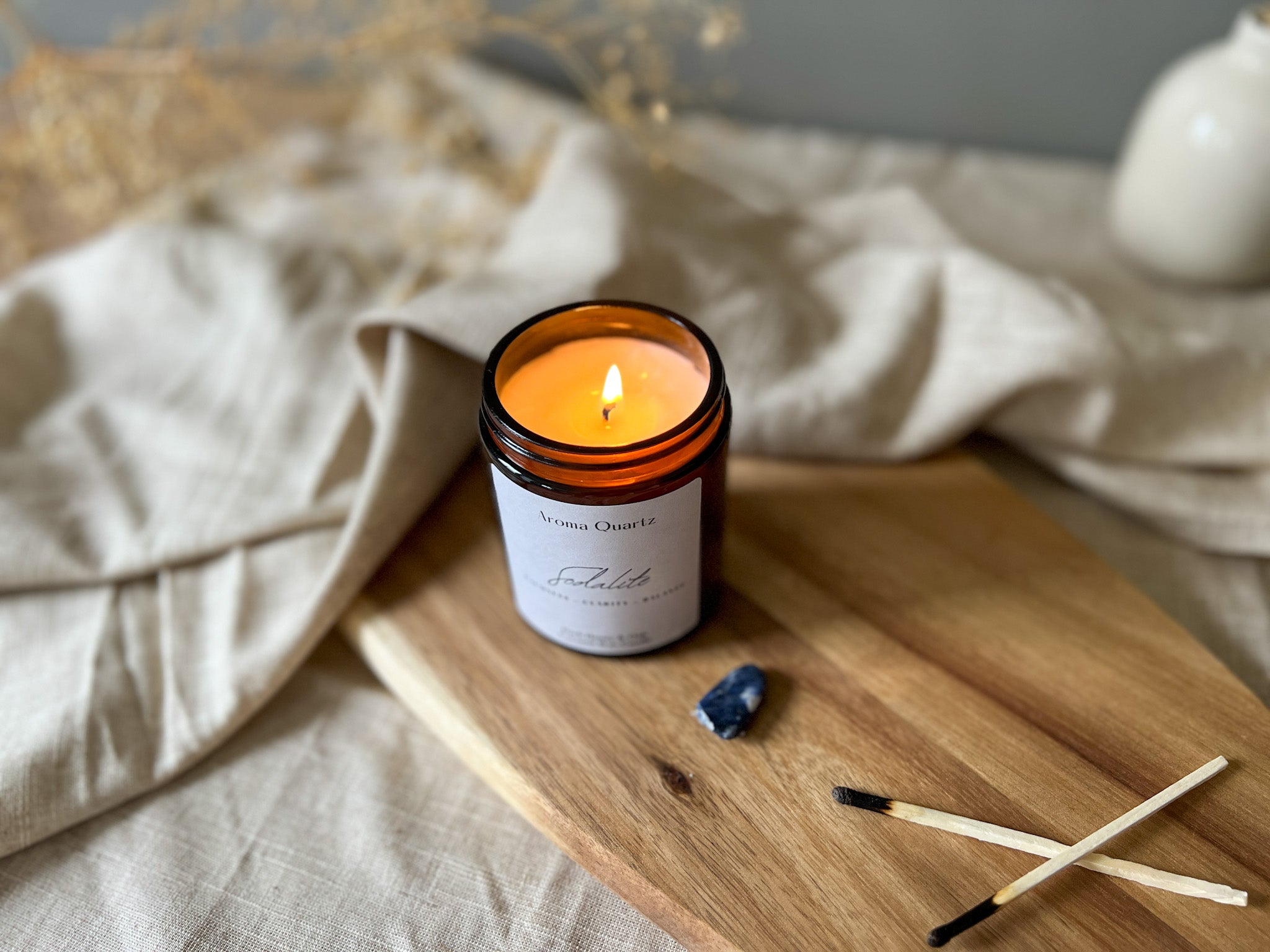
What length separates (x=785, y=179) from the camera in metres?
0.88

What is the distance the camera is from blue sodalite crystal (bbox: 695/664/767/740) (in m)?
0.48

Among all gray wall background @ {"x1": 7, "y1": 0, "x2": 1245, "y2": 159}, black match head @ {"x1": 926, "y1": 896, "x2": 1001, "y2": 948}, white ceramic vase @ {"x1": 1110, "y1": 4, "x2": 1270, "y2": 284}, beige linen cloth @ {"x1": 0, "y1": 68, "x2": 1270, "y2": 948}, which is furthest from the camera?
gray wall background @ {"x1": 7, "y1": 0, "x2": 1245, "y2": 159}

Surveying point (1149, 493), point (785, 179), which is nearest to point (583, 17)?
point (785, 179)

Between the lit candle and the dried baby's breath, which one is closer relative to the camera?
the lit candle

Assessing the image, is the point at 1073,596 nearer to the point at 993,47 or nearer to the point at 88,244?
the point at 993,47

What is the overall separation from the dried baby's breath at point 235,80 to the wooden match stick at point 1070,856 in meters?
0.56

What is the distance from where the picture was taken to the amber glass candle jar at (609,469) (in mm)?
421

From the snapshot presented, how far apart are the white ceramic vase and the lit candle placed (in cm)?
47

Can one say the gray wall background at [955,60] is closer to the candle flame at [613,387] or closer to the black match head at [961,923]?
the candle flame at [613,387]

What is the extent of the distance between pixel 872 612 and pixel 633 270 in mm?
257

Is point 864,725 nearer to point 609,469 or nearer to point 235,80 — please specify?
point 609,469

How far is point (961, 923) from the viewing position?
0.40m

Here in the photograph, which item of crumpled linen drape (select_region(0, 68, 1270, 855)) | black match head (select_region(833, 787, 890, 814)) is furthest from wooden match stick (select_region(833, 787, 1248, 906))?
crumpled linen drape (select_region(0, 68, 1270, 855))

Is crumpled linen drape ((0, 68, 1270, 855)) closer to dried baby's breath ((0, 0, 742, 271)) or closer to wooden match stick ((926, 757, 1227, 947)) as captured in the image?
dried baby's breath ((0, 0, 742, 271))
